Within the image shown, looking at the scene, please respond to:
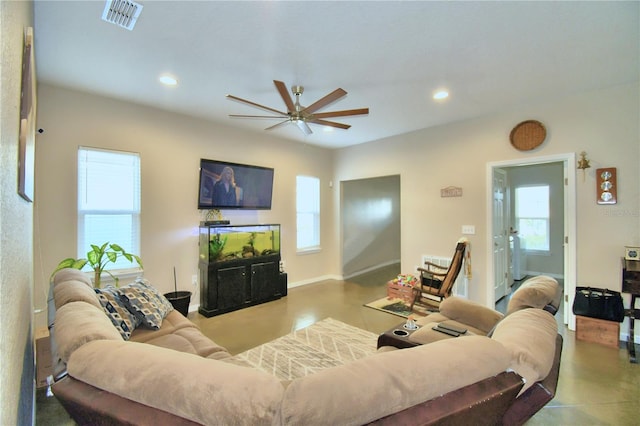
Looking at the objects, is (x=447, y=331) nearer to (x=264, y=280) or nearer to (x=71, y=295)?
(x=71, y=295)

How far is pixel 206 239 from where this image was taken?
4.06 m

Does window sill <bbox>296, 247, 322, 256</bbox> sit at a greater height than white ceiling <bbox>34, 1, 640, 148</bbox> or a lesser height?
lesser

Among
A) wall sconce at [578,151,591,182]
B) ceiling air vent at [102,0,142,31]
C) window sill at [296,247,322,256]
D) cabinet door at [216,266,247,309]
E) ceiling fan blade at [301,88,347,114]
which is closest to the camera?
ceiling air vent at [102,0,142,31]

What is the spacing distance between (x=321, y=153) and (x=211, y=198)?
102 inches

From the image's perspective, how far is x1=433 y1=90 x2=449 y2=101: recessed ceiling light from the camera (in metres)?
3.30

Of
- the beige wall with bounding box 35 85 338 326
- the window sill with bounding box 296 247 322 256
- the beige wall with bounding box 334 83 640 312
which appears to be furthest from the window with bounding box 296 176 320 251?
the beige wall with bounding box 334 83 640 312

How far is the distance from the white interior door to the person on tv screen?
381 cm

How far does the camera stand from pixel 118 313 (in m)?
2.13

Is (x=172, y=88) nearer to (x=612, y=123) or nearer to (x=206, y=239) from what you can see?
(x=206, y=239)

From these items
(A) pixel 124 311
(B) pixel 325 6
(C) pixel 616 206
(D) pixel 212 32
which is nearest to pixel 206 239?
(A) pixel 124 311

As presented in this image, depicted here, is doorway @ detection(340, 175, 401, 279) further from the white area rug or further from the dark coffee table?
the dark coffee table

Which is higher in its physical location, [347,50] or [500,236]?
[347,50]

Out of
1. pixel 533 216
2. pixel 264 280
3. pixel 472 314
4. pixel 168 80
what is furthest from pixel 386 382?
pixel 533 216

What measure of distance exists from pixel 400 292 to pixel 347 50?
3458 millimetres
